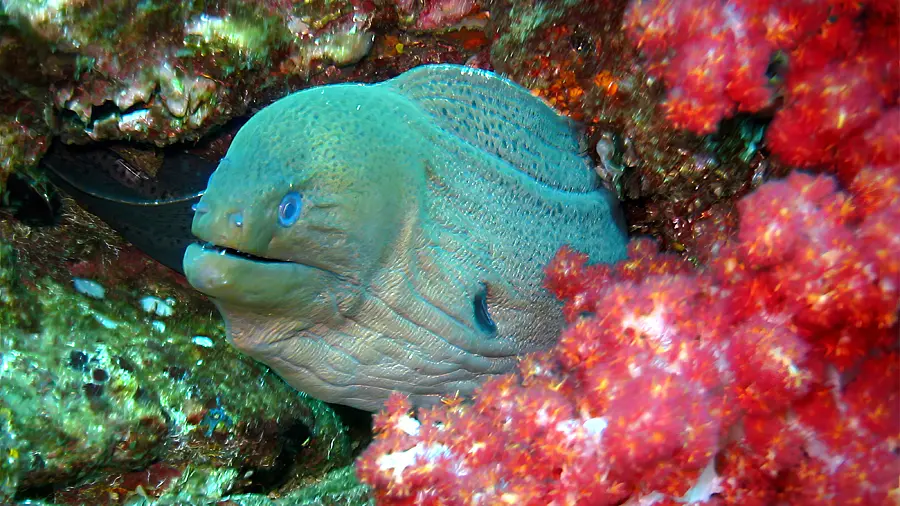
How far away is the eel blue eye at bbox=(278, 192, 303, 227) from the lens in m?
2.07

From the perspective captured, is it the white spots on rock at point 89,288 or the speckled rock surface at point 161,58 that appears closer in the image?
the speckled rock surface at point 161,58

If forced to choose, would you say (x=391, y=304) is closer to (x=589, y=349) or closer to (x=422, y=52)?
(x=589, y=349)

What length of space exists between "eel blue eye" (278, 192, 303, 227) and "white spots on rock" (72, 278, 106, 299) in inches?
57.5

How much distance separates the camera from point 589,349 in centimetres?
170

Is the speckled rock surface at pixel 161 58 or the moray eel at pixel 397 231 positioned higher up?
the speckled rock surface at pixel 161 58

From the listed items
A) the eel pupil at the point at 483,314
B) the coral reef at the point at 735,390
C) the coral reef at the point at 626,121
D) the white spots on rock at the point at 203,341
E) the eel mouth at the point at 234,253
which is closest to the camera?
the coral reef at the point at 735,390

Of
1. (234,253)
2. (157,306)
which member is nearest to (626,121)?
(234,253)

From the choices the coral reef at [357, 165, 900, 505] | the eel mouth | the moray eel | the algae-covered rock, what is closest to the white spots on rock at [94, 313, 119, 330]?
the algae-covered rock

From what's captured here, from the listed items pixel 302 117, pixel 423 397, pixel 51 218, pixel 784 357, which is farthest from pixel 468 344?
pixel 51 218

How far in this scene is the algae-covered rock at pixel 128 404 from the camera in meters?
A: 2.14

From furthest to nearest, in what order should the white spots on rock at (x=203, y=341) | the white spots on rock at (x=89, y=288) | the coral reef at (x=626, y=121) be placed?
the white spots on rock at (x=203, y=341)
the white spots on rock at (x=89, y=288)
the coral reef at (x=626, y=121)

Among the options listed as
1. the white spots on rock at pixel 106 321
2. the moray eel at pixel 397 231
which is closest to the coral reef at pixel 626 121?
the moray eel at pixel 397 231

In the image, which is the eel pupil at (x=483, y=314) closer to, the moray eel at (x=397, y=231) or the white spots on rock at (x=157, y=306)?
the moray eel at (x=397, y=231)

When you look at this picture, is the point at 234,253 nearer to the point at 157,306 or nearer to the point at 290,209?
the point at 290,209
